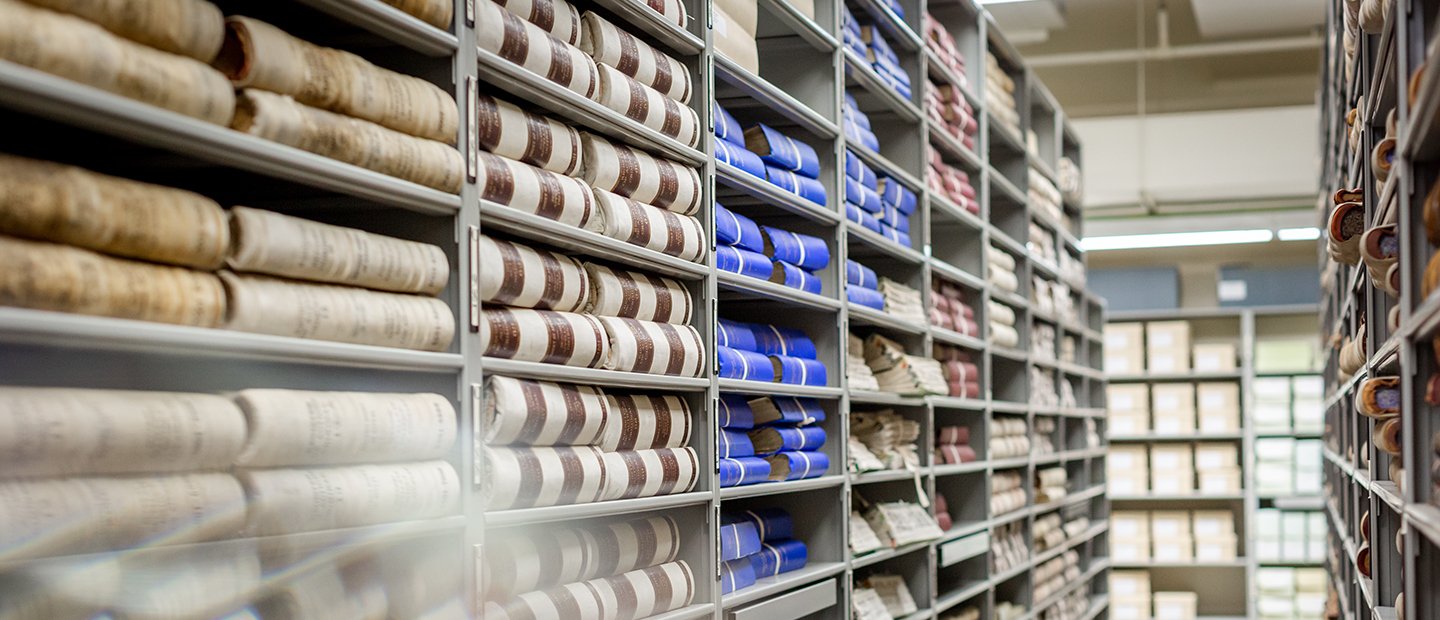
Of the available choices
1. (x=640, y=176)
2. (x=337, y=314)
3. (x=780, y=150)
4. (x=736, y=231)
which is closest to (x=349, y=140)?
(x=337, y=314)

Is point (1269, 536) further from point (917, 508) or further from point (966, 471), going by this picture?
point (917, 508)

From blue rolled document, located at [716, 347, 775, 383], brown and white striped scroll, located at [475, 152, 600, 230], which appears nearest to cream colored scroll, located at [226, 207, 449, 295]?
brown and white striped scroll, located at [475, 152, 600, 230]

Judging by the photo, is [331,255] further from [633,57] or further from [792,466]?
[792,466]

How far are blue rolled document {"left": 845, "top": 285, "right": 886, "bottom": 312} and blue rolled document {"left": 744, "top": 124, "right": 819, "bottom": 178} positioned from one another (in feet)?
1.55

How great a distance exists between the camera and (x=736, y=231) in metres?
4.11

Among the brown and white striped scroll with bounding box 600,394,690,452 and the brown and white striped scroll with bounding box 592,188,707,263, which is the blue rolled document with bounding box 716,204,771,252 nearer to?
the brown and white striped scroll with bounding box 592,188,707,263

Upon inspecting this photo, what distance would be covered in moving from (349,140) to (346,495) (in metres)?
0.59

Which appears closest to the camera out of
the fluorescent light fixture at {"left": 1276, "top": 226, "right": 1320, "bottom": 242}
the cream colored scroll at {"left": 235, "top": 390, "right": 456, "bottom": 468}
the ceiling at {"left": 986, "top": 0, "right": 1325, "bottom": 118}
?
the cream colored scroll at {"left": 235, "top": 390, "right": 456, "bottom": 468}

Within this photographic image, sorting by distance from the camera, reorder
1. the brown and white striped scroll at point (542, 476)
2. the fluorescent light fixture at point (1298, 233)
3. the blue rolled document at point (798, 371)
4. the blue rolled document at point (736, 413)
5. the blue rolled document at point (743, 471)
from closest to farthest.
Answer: the brown and white striped scroll at point (542, 476) < the blue rolled document at point (743, 471) < the blue rolled document at point (736, 413) < the blue rolled document at point (798, 371) < the fluorescent light fixture at point (1298, 233)

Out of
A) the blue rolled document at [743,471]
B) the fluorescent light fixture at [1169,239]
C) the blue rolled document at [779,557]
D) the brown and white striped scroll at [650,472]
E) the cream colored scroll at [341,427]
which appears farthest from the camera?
the fluorescent light fixture at [1169,239]

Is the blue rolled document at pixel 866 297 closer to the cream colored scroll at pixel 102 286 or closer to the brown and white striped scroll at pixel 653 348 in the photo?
the brown and white striped scroll at pixel 653 348

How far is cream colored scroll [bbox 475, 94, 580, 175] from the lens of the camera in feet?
9.65

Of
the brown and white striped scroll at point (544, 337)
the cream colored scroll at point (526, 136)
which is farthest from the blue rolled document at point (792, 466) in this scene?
the cream colored scroll at point (526, 136)

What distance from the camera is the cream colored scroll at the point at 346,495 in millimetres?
2211
